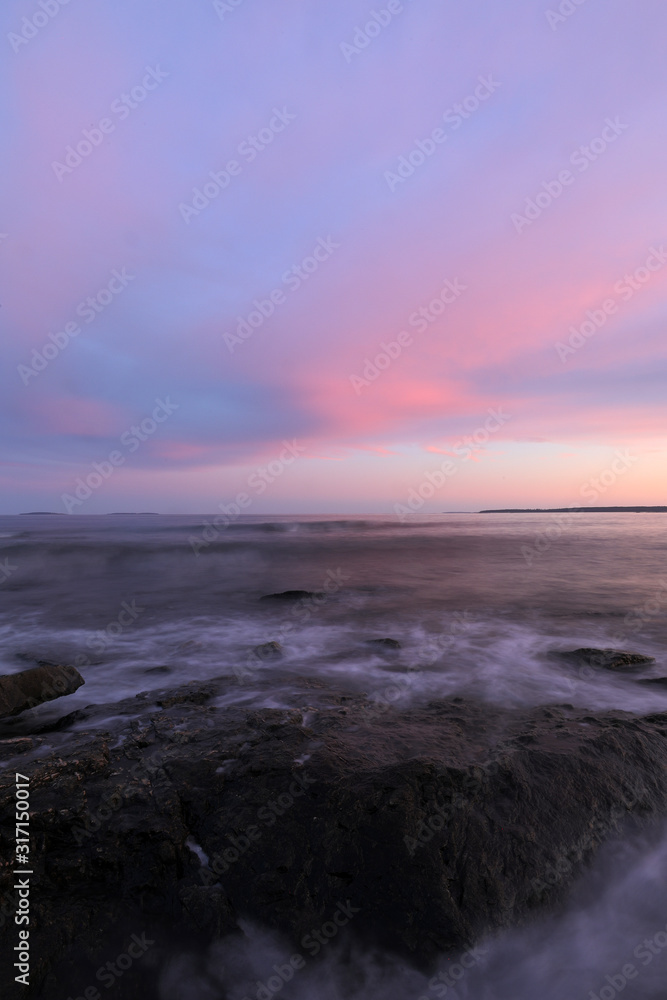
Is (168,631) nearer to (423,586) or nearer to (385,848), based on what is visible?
(385,848)

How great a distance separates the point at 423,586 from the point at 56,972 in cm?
1624

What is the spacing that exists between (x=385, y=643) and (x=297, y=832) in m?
6.25

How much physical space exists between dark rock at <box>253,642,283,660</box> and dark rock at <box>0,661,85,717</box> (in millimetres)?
3148

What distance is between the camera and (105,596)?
1670 centimetres

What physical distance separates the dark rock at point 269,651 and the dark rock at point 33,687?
10.3ft

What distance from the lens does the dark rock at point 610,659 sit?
25.6 feet

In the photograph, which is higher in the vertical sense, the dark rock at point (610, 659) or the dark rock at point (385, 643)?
the dark rock at point (610, 659)

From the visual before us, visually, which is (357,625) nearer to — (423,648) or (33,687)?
(423,648)

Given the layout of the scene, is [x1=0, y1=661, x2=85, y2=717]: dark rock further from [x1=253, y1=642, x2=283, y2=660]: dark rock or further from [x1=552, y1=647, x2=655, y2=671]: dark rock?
[x1=552, y1=647, x2=655, y2=671]: dark rock

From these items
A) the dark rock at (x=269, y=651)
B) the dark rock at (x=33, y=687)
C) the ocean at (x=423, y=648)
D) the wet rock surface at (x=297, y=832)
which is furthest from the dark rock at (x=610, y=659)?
the dark rock at (x=33, y=687)

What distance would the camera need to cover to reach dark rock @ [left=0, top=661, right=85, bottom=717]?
5754 millimetres

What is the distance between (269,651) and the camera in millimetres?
8938

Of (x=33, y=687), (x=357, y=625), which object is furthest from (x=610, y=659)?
(x=33, y=687)

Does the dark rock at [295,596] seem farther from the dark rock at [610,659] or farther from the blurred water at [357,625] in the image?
the dark rock at [610,659]
